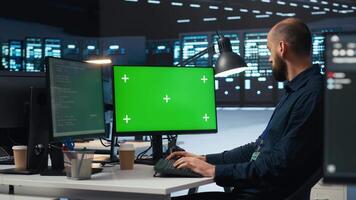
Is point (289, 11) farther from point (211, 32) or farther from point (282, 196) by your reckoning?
point (282, 196)

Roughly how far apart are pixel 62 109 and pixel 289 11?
96.4 inches

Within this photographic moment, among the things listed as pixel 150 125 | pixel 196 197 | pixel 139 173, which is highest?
pixel 150 125

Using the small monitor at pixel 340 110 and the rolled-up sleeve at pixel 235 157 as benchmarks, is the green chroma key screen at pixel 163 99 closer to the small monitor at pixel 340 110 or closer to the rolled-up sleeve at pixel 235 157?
the rolled-up sleeve at pixel 235 157

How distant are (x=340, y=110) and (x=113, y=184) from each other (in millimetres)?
1355

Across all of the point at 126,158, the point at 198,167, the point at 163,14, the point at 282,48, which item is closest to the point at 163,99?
the point at 126,158

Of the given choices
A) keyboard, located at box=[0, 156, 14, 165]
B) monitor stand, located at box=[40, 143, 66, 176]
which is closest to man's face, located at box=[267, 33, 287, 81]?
monitor stand, located at box=[40, 143, 66, 176]

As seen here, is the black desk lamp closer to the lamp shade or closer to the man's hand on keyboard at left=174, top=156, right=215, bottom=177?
the lamp shade

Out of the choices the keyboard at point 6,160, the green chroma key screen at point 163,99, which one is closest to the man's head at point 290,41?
the green chroma key screen at point 163,99

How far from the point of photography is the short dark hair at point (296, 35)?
2.06 metres

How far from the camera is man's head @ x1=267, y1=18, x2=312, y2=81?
2066 millimetres

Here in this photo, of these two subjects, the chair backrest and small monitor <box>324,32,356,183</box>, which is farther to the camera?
the chair backrest

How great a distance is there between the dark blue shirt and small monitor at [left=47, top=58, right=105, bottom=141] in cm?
66

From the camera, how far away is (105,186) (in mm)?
1837

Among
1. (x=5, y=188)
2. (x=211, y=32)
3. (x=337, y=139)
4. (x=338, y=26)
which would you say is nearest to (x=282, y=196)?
(x=5, y=188)
